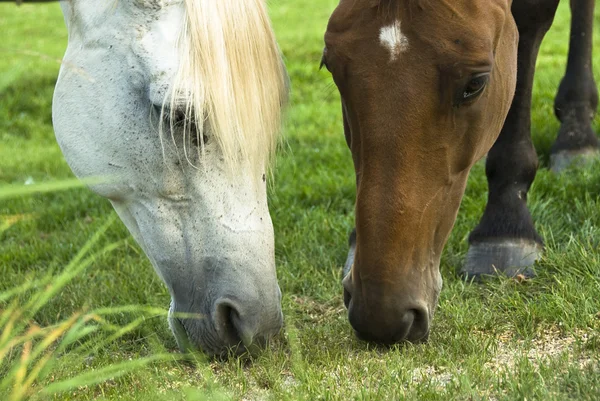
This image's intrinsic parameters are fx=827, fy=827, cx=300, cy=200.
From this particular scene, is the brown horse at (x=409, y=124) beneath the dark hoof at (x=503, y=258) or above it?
above

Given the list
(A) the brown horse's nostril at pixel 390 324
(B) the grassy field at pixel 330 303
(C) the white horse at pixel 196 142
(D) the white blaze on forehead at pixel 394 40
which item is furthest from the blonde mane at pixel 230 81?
(A) the brown horse's nostril at pixel 390 324

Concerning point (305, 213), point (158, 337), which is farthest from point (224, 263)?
point (305, 213)

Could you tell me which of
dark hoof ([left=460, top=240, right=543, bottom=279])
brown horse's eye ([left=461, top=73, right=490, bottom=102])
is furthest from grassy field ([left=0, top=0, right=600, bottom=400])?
brown horse's eye ([left=461, top=73, right=490, bottom=102])

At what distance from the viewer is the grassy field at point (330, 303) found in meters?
2.57

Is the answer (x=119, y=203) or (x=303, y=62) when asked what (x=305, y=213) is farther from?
(x=303, y=62)

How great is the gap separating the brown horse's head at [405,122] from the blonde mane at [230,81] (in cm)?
27

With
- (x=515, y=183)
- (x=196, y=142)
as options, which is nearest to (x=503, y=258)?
(x=515, y=183)

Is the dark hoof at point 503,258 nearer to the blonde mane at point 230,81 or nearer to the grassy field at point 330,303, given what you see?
the grassy field at point 330,303

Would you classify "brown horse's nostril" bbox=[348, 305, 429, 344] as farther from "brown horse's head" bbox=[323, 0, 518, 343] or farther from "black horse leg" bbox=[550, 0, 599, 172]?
"black horse leg" bbox=[550, 0, 599, 172]

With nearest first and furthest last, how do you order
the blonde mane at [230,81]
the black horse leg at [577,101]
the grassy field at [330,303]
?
the grassy field at [330,303], the blonde mane at [230,81], the black horse leg at [577,101]

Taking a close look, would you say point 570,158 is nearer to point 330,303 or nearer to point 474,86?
point 330,303

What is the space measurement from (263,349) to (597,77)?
523cm

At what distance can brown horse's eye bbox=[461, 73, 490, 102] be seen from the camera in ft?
8.57

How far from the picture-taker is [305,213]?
15.6 ft
